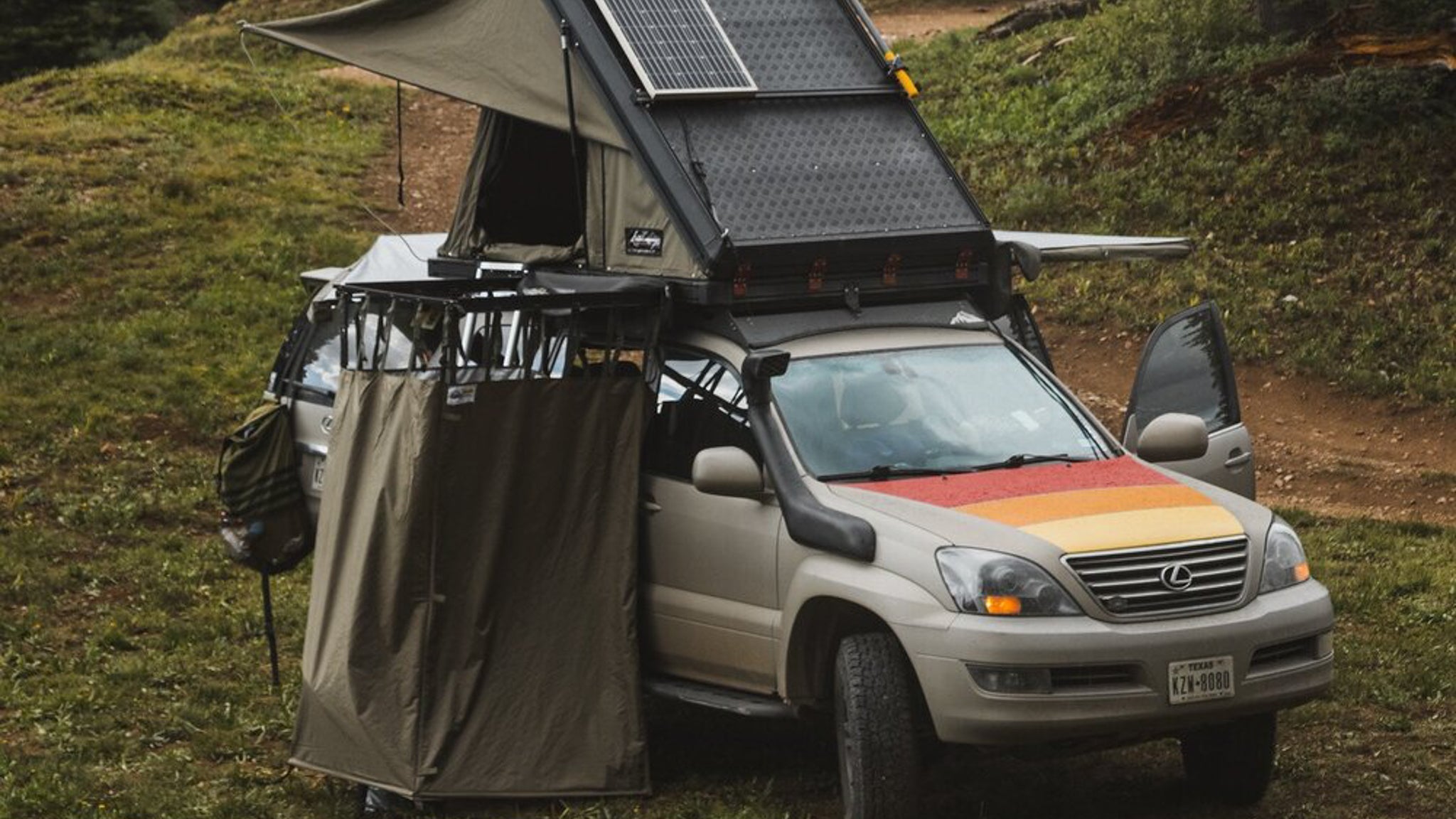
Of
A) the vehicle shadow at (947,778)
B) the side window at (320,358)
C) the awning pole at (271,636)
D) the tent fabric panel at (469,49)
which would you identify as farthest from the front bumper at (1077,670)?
the side window at (320,358)

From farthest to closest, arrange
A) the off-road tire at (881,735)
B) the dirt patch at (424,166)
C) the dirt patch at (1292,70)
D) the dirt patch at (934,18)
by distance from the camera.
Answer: the dirt patch at (934,18), the dirt patch at (424,166), the dirt patch at (1292,70), the off-road tire at (881,735)

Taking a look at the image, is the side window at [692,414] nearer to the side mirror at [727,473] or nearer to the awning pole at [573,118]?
the side mirror at [727,473]

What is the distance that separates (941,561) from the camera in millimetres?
6941

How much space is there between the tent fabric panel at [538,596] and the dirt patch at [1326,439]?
7082mm

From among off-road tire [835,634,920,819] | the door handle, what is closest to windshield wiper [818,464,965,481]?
off-road tire [835,634,920,819]

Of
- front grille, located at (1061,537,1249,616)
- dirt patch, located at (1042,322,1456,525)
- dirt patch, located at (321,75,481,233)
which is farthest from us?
dirt patch, located at (321,75,481,233)

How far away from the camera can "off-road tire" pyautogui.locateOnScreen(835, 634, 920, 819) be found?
698cm

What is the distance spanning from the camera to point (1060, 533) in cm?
696

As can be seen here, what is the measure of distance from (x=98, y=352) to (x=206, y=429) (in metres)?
2.19

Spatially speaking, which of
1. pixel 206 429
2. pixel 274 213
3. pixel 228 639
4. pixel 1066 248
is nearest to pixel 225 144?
pixel 274 213

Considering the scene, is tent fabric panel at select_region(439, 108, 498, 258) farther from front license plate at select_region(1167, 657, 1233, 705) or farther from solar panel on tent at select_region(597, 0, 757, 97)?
front license plate at select_region(1167, 657, 1233, 705)

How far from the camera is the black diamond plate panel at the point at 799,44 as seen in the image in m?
9.22

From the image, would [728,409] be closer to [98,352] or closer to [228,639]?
[228,639]

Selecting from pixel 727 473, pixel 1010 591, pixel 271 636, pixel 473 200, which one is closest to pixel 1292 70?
pixel 473 200
